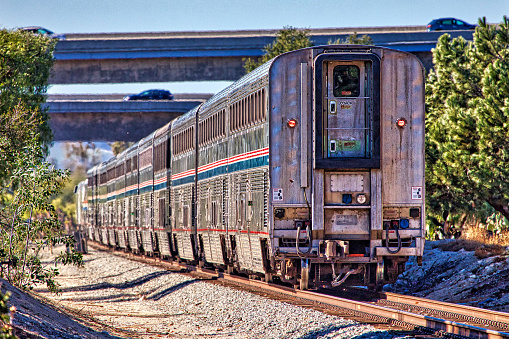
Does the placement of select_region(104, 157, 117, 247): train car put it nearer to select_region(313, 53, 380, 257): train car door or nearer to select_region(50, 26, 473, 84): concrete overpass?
select_region(50, 26, 473, 84): concrete overpass

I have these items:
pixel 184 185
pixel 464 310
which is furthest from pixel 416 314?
pixel 184 185

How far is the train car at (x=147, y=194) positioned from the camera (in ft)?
92.0

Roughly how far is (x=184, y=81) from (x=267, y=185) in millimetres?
32704

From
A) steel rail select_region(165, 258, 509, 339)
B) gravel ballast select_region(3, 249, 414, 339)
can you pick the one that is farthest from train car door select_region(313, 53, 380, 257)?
gravel ballast select_region(3, 249, 414, 339)

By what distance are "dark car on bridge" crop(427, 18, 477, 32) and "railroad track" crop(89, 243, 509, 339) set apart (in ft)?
109

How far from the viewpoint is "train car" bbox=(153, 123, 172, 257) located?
24938 mm

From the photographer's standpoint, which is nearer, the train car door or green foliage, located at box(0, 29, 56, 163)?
the train car door

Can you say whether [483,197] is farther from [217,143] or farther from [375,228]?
→ [375,228]

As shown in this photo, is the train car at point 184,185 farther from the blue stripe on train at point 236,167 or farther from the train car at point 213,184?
the blue stripe on train at point 236,167

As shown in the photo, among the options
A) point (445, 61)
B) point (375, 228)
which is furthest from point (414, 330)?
point (445, 61)

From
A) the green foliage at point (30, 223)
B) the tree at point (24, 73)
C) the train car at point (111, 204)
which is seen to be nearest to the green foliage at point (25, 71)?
the tree at point (24, 73)

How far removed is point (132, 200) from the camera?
3238 cm

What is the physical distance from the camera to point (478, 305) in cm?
1355

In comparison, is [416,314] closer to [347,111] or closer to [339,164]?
[339,164]
